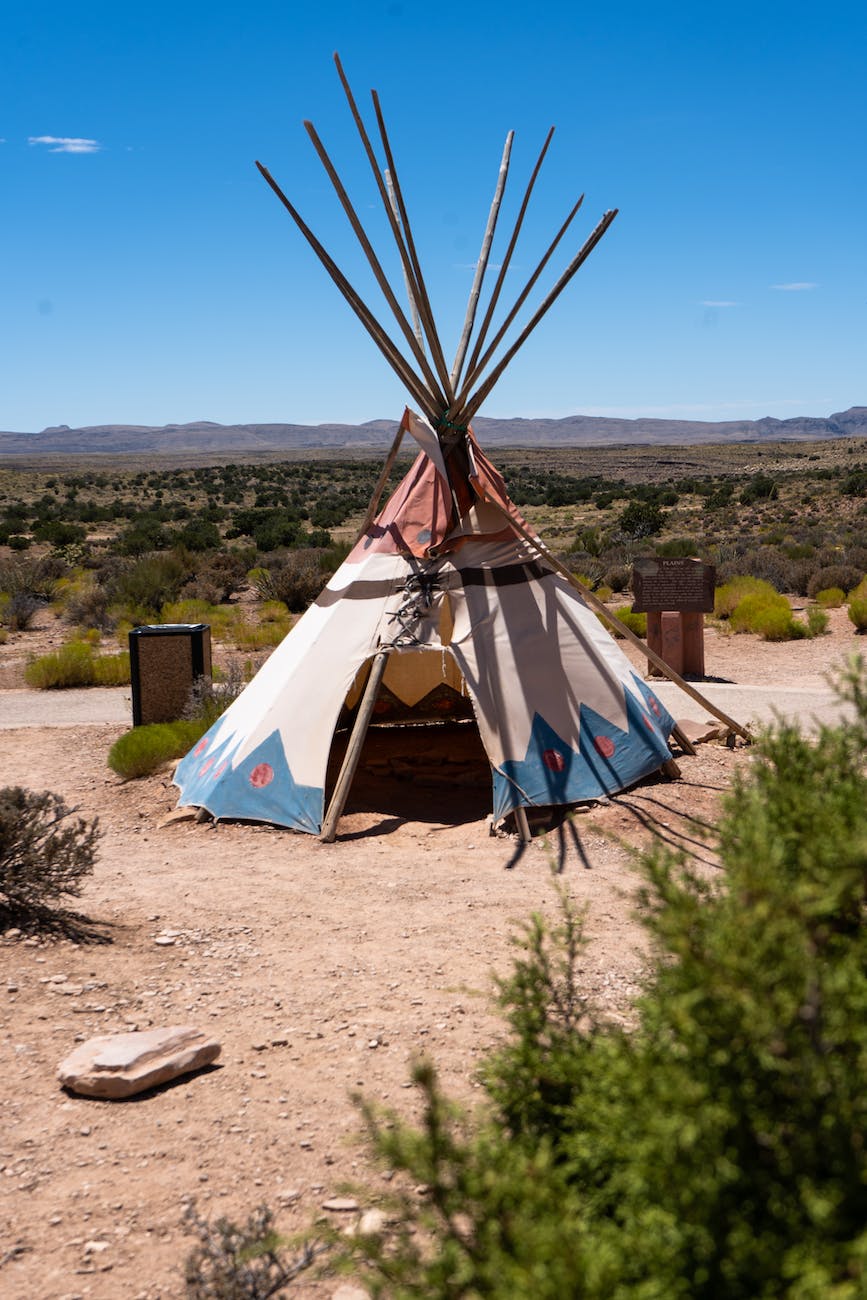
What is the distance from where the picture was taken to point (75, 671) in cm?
1540

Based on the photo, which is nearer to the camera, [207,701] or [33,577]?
[207,701]

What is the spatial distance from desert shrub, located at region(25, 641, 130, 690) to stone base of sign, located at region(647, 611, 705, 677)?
7030mm

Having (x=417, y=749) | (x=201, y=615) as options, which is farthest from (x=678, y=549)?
(x=417, y=749)

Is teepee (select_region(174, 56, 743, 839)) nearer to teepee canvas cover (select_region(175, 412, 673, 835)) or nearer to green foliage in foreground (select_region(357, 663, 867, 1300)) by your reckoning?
teepee canvas cover (select_region(175, 412, 673, 835))

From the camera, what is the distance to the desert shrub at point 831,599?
1938 centimetres

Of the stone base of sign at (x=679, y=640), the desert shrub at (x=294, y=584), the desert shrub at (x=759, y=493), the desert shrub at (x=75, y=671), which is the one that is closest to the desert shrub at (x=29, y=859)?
the desert shrub at (x=75, y=671)

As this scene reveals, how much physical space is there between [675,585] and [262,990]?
9.64m

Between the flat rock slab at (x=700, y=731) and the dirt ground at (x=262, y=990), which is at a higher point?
the flat rock slab at (x=700, y=731)

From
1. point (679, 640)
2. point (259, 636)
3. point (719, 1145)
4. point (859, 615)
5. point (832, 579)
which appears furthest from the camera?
point (832, 579)

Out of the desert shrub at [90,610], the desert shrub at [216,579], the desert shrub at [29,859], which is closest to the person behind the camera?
the desert shrub at [29,859]

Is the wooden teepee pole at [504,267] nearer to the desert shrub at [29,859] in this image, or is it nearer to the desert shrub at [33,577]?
the desert shrub at [29,859]

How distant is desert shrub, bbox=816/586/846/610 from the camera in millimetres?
19375

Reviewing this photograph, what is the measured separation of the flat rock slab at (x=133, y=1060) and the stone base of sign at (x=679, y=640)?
413 inches

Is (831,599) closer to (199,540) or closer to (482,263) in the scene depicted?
(482,263)
